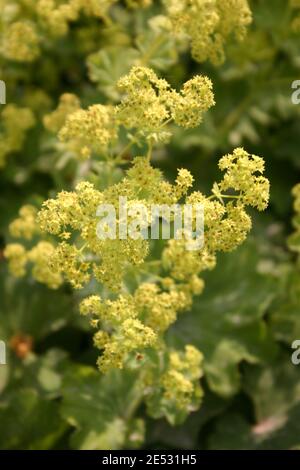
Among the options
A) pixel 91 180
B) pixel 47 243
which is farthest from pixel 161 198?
pixel 47 243

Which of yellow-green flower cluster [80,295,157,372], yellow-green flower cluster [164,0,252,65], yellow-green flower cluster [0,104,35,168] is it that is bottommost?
yellow-green flower cluster [80,295,157,372]

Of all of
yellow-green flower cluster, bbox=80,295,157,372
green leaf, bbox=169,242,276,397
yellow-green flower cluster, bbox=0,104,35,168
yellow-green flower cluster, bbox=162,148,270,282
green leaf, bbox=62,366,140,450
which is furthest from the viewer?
yellow-green flower cluster, bbox=0,104,35,168

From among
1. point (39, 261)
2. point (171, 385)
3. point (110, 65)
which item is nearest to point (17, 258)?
point (39, 261)

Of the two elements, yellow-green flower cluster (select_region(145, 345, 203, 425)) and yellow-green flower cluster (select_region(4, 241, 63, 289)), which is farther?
yellow-green flower cluster (select_region(4, 241, 63, 289))

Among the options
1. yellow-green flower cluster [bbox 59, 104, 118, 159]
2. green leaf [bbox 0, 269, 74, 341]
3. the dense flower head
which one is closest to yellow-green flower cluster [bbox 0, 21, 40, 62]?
yellow-green flower cluster [bbox 59, 104, 118, 159]

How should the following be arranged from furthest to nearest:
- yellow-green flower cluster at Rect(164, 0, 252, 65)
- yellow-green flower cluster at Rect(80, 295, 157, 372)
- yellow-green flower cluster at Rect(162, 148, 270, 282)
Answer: yellow-green flower cluster at Rect(164, 0, 252, 65) < yellow-green flower cluster at Rect(80, 295, 157, 372) < yellow-green flower cluster at Rect(162, 148, 270, 282)

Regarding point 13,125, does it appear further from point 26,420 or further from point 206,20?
point 26,420

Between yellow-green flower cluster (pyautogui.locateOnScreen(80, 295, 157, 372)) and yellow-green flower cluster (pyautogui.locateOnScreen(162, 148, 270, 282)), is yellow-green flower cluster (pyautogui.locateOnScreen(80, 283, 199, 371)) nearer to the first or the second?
yellow-green flower cluster (pyautogui.locateOnScreen(80, 295, 157, 372))
